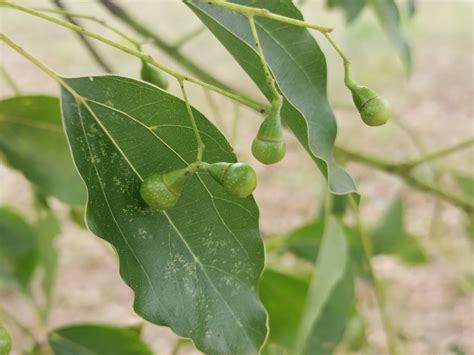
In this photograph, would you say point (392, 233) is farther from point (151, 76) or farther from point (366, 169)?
point (366, 169)

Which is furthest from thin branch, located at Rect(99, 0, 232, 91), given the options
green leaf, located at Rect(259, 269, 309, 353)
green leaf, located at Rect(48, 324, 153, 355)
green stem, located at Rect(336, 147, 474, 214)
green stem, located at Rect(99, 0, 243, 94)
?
green leaf, located at Rect(48, 324, 153, 355)

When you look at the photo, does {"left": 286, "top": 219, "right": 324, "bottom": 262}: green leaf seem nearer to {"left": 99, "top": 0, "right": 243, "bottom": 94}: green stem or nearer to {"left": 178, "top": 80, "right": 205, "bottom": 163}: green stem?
{"left": 99, "top": 0, "right": 243, "bottom": 94}: green stem

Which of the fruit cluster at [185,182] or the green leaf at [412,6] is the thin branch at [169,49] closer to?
the green leaf at [412,6]

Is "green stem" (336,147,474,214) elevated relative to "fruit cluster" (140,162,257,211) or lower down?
elevated

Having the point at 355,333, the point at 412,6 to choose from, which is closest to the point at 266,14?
the point at 412,6

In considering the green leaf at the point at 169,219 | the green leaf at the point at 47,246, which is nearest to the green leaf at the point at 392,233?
the green leaf at the point at 47,246

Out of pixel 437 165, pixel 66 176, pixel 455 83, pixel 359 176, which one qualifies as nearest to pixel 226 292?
pixel 66 176

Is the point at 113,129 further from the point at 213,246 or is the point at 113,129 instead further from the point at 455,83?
the point at 455,83
